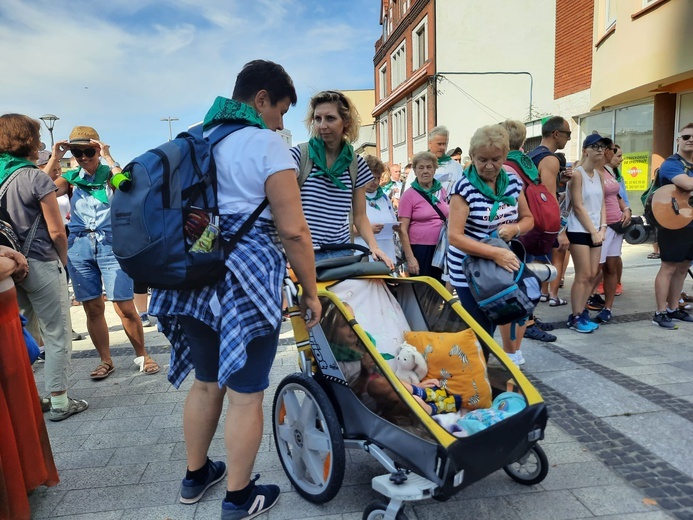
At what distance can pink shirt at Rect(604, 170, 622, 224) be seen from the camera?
5477mm

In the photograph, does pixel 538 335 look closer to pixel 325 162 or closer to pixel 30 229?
pixel 325 162

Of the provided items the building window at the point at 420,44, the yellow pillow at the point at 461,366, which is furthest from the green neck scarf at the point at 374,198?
the building window at the point at 420,44

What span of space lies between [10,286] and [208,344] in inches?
42.6

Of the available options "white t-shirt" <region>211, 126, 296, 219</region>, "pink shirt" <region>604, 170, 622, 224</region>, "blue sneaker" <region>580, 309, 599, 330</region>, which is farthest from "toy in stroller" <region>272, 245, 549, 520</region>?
"pink shirt" <region>604, 170, 622, 224</region>

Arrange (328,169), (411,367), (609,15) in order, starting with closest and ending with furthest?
(411,367) < (328,169) < (609,15)

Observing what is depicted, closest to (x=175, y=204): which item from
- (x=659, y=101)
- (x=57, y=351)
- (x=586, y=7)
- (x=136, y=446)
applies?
(x=136, y=446)

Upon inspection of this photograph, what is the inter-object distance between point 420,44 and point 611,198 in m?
21.0

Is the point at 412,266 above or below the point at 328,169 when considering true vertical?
below

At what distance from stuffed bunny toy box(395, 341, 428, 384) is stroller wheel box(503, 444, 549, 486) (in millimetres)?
607

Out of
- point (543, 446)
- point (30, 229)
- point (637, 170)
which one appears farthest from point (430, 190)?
point (637, 170)

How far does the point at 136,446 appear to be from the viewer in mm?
3094

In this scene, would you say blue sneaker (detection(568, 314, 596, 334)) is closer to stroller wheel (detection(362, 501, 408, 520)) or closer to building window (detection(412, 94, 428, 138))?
stroller wheel (detection(362, 501, 408, 520))

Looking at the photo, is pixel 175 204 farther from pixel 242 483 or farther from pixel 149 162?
pixel 242 483

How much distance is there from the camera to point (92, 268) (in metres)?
4.11
